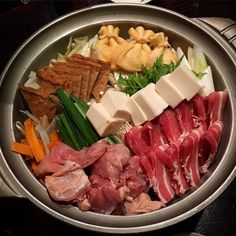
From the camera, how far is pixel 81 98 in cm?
280

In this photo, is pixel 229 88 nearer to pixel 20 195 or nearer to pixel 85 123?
pixel 85 123

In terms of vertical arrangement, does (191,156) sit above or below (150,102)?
below

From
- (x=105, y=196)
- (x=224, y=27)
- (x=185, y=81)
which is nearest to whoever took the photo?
(x=105, y=196)

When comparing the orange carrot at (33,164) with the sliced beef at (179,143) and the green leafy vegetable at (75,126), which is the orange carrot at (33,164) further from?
the sliced beef at (179,143)

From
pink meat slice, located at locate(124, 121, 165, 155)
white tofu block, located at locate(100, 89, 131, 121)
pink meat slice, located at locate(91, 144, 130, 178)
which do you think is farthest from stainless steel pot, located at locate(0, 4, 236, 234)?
white tofu block, located at locate(100, 89, 131, 121)

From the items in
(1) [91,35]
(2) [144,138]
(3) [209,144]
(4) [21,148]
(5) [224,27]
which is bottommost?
(3) [209,144]

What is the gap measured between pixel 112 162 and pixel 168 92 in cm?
57

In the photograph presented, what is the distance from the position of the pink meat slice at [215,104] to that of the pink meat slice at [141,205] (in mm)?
636

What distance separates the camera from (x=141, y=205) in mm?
2420

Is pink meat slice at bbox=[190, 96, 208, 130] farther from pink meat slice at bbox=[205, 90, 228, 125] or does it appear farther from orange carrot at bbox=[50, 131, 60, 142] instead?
orange carrot at bbox=[50, 131, 60, 142]

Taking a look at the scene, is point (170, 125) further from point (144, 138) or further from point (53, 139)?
point (53, 139)

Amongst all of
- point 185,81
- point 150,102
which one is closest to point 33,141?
point 150,102

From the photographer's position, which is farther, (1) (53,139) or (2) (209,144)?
(1) (53,139)

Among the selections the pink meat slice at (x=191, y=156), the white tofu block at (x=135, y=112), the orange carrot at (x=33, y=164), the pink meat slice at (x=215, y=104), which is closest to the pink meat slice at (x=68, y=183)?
the orange carrot at (x=33, y=164)
